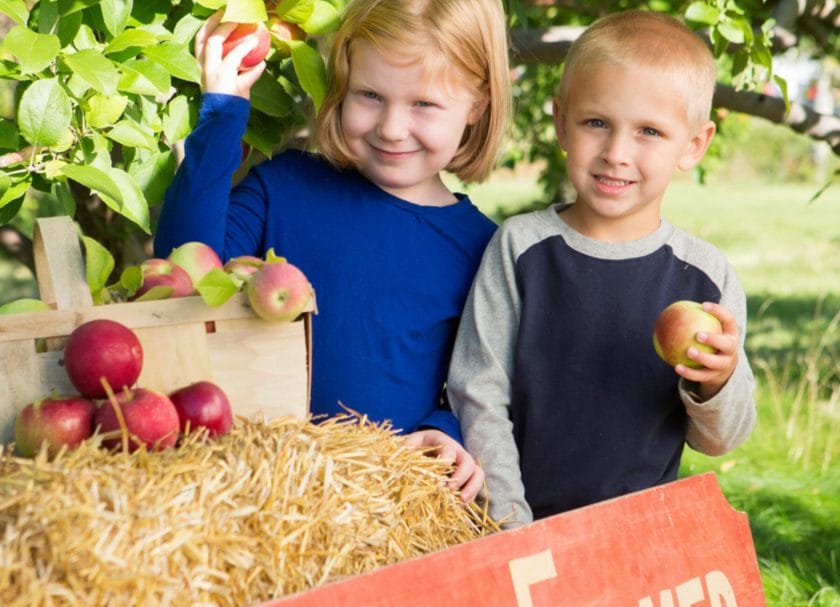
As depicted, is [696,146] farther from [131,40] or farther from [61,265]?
[61,265]

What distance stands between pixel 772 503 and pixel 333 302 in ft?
8.12

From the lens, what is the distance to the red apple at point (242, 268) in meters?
1.72

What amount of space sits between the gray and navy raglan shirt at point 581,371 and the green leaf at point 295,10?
59 centimetres

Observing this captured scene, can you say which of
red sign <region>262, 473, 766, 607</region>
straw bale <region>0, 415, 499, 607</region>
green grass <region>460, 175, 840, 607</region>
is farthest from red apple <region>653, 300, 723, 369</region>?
green grass <region>460, 175, 840, 607</region>

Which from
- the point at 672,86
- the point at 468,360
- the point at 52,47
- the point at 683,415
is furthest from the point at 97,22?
the point at 683,415

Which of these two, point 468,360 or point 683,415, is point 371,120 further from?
point 683,415

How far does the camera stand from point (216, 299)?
1.63m

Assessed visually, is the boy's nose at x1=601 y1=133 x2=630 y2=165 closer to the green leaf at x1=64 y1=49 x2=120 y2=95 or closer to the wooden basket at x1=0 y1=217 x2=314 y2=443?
the wooden basket at x1=0 y1=217 x2=314 y2=443

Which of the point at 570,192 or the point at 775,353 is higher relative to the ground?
the point at 570,192

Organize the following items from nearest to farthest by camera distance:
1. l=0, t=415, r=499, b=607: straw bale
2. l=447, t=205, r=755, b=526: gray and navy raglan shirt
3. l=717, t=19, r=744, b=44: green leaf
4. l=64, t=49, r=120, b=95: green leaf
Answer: l=0, t=415, r=499, b=607: straw bale
l=64, t=49, r=120, b=95: green leaf
l=447, t=205, r=755, b=526: gray and navy raglan shirt
l=717, t=19, r=744, b=44: green leaf

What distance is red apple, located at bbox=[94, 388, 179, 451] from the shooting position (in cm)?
147

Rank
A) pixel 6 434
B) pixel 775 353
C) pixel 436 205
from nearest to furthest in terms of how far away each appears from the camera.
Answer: pixel 6 434 < pixel 436 205 < pixel 775 353

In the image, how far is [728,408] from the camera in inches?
80.1

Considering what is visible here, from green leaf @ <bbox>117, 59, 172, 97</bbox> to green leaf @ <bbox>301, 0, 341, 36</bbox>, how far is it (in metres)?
0.40
